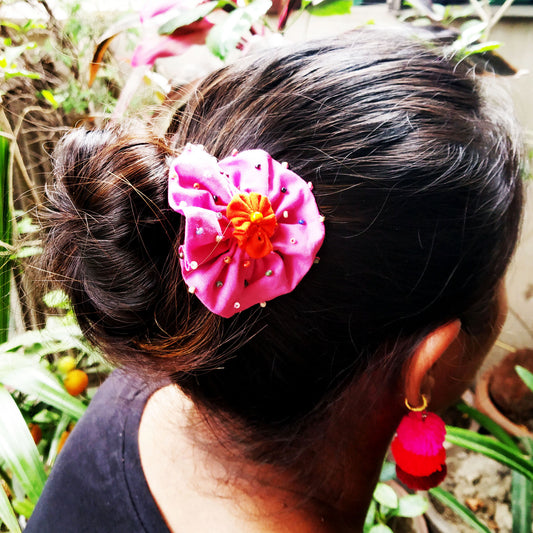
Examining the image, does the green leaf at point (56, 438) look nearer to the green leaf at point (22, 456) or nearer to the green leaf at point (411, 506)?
the green leaf at point (22, 456)

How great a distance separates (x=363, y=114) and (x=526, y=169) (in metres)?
0.30

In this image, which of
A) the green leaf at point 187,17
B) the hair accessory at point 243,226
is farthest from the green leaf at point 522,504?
the green leaf at point 187,17

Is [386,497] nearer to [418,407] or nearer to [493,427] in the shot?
[493,427]

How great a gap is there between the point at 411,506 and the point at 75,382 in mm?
871

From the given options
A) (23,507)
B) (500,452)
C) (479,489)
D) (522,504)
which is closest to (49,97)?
(23,507)

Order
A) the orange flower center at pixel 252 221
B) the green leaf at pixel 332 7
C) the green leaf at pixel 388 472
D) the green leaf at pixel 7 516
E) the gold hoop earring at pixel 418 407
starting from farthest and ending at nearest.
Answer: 1. the green leaf at pixel 388 472
2. the green leaf at pixel 332 7
3. the green leaf at pixel 7 516
4. the gold hoop earring at pixel 418 407
5. the orange flower center at pixel 252 221

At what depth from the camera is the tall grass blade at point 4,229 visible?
0.84m

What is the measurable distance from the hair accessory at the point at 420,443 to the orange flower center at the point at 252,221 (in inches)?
12.2

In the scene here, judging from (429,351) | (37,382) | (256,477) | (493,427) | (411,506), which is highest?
(429,351)

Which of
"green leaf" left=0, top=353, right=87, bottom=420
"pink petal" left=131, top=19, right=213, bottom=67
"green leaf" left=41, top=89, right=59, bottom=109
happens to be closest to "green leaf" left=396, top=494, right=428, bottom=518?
"green leaf" left=0, top=353, right=87, bottom=420

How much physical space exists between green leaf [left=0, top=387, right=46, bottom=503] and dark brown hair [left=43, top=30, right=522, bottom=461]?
369mm

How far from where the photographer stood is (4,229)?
907 millimetres

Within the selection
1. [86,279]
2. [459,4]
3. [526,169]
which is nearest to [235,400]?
[86,279]

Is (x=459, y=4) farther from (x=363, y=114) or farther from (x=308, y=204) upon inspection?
(x=308, y=204)
